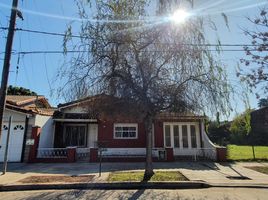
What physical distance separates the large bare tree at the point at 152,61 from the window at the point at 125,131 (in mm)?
9478

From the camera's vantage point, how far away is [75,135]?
21.2 m

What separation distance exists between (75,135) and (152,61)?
12.6 meters

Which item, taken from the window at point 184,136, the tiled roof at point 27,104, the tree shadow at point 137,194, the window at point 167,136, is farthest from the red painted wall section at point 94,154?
the tree shadow at point 137,194

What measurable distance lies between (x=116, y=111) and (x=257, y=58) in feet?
23.0

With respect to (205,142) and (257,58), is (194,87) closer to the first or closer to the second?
(257,58)

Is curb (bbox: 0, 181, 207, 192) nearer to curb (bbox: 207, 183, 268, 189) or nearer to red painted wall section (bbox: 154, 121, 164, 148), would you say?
curb (bbox: 207, 183, 268, 189)

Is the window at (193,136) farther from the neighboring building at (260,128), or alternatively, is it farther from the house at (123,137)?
the neighboring building at (260,128)

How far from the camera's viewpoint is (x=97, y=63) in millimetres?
10852

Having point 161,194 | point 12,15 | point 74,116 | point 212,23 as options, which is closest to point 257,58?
point 212,23

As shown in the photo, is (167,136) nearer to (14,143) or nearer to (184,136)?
(184,136)

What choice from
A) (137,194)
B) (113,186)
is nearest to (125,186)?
(113,186)

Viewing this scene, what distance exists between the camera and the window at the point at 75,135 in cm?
2103

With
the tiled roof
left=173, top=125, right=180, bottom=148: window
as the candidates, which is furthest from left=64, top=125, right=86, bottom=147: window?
left=173, top=125, right=180, bottom=148: window

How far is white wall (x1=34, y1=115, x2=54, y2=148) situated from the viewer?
719 inches
